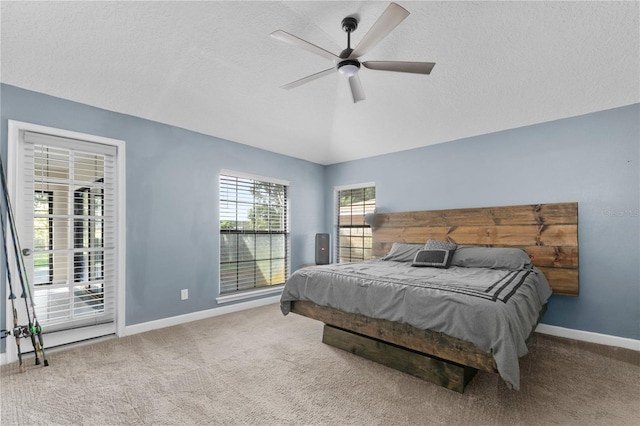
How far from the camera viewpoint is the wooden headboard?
11.0 feet

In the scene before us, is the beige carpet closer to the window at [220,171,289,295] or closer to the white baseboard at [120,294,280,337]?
the white baseboard at [120,294,280,337]

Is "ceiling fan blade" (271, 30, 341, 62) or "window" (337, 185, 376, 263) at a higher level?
"ceiling fan blade" (271, 30, 341, 62)

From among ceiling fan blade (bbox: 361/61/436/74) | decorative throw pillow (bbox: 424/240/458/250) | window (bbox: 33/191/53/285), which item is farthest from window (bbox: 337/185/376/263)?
window (bbox: 33/191/53/285)

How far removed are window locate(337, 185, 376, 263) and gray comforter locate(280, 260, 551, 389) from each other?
1.95 metres

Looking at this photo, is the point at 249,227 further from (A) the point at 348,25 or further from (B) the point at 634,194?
(B) the point at 634,194

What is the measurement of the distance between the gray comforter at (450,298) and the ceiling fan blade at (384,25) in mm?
1770

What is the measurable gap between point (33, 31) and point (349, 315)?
11.2 ft

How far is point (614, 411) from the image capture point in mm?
2002

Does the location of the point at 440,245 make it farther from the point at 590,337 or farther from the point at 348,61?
the point at 348,61

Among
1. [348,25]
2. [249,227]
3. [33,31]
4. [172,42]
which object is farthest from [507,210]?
[33,31]

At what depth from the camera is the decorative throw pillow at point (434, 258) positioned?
11.4 ft

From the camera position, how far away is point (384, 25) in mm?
1866

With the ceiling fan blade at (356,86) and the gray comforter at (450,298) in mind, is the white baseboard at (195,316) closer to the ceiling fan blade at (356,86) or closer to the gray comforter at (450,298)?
the gray comforter at (450,298)

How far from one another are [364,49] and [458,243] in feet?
9.73
